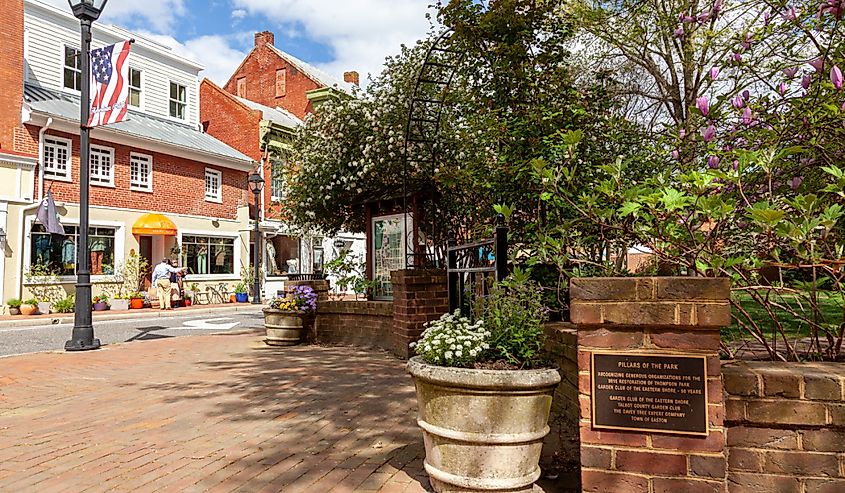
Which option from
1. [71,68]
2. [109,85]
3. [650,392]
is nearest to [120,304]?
[71,68]

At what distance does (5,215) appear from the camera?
17.5 metres

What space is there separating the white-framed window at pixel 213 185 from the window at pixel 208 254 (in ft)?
5.78

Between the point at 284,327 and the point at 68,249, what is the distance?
13593 mm

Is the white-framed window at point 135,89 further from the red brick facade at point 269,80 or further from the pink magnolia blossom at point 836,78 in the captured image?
the pink magnolia blossom at point 836,78

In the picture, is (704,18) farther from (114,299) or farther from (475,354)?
(114,299)

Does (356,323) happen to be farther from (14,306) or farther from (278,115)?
(278,115)

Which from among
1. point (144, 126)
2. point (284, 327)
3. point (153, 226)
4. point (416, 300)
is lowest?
point (284, 327)

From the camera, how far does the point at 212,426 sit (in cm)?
482

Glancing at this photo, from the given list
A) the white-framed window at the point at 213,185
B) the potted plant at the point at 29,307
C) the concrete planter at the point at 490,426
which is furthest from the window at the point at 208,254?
the concrete planter at the point at 490,426

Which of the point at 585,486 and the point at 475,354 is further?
the point at 475,354

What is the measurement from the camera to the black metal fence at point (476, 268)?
4.61 m

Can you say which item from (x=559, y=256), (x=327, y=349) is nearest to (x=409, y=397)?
(x=559, y=256)

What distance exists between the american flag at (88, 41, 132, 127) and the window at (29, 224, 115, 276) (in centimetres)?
951

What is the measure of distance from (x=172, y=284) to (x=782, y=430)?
68.4 ft
